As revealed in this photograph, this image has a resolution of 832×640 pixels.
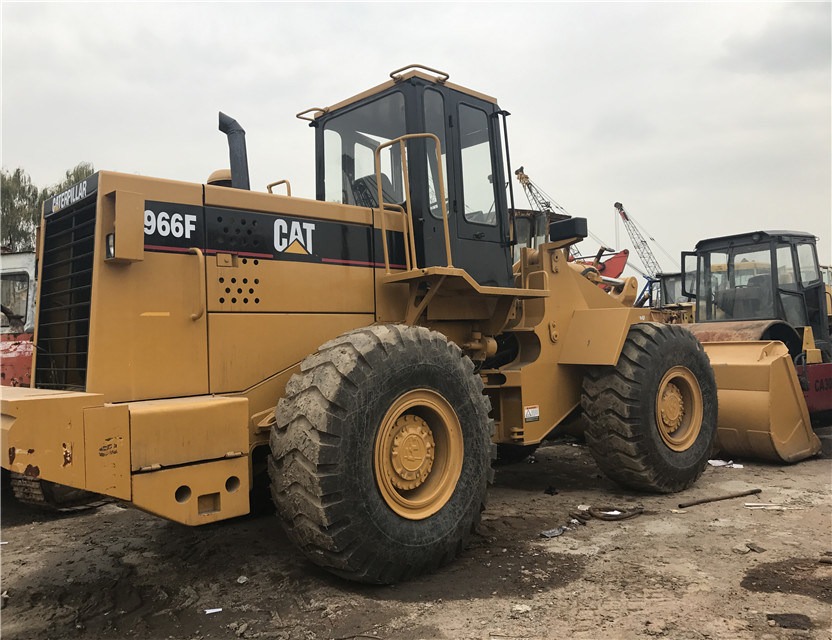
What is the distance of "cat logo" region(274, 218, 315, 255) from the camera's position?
177 inches

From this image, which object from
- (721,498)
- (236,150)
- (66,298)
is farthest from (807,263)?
(66,298)

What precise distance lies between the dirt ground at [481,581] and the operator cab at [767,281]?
4.75 metres

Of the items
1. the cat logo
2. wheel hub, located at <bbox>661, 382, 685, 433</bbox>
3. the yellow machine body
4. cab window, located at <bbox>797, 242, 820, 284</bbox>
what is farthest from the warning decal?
cab window, located at <bbox>797, 242, 820, 284</bbox>

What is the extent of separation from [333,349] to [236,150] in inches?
71.9

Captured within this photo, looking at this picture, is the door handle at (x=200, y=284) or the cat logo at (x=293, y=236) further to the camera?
the cat logo at (x=293, y=236)

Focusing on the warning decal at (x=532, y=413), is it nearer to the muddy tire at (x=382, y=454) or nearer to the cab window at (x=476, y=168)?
the muddy tire at (x=382, y=454)

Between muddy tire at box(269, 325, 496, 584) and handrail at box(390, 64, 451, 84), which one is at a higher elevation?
handrail at box(390, 64, 451, 84)

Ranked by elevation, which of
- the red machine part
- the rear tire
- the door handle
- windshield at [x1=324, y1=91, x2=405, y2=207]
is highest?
windshield at [x1=324, y1=91, x2=405, y2=207]

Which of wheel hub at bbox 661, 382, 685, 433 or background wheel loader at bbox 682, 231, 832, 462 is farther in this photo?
background wheel loader at bbox 682, 231, 832, 462

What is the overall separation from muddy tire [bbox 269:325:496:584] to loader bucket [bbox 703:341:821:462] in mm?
4183

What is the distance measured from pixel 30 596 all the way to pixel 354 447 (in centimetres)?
225

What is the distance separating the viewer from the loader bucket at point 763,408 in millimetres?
7289

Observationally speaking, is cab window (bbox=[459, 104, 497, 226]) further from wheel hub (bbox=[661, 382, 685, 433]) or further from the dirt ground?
the dirt ground

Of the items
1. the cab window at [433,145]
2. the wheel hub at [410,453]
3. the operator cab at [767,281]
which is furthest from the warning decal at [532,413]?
the operator cab at [767,281]
